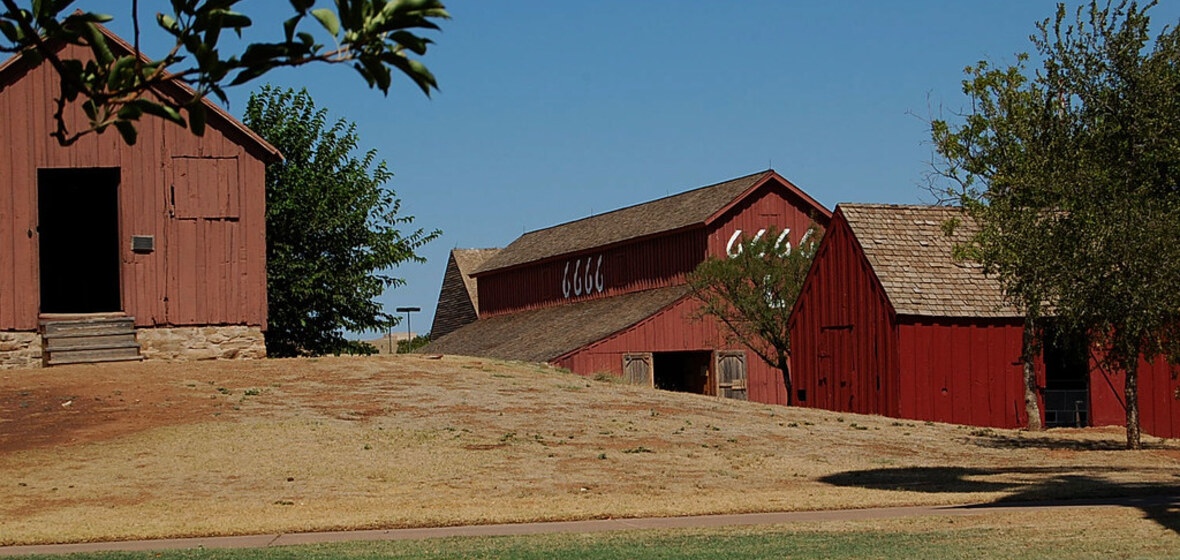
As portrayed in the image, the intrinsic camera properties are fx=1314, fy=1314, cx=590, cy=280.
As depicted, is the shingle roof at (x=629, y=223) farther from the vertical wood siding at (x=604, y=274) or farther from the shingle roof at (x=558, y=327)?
the shingle roof at (x=558, y=327)

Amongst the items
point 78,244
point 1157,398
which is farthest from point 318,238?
point 1157,398

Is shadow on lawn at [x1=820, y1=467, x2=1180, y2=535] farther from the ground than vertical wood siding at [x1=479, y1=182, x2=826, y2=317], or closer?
closer

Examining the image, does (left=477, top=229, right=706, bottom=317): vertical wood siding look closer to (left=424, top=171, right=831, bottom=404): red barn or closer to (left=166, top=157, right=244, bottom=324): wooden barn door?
(left=424, top=171, right=831, bottom=404): red barn

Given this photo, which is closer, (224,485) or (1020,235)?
(224,485)

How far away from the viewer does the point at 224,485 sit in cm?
2009

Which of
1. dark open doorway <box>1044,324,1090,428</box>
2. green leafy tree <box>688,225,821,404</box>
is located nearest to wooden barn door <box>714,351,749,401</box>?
green leafy tree <box>688,225,821,404</box>

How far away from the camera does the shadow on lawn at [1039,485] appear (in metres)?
17.1

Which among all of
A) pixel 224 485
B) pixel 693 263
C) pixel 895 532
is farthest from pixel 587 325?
pixel 895 532

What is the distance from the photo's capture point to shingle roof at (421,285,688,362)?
50.8 metres

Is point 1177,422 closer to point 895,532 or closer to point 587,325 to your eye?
point 895,532

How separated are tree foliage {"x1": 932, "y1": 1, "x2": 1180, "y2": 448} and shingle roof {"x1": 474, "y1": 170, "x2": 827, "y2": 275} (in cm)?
2888

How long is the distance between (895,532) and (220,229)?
21.9 m

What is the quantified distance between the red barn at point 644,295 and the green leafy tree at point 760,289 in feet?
7.04

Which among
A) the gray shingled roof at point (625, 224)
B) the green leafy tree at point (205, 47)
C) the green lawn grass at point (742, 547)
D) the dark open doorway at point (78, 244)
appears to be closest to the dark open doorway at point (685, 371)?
the gray shingled roof at point (625, 224)
